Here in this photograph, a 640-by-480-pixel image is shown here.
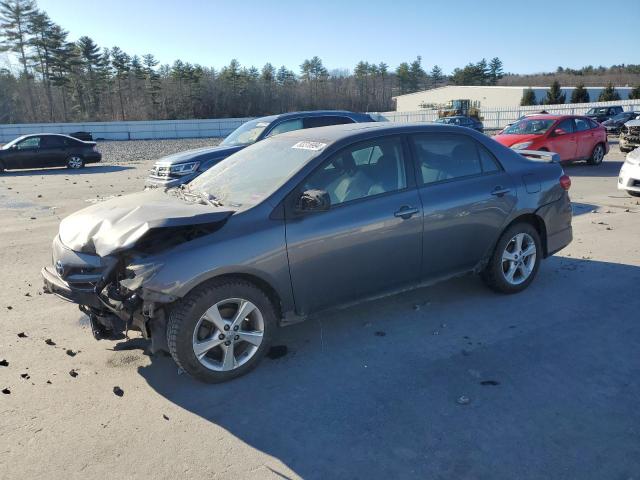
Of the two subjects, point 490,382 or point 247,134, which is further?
point 247,134

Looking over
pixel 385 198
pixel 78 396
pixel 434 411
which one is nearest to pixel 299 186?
pixel 385 198

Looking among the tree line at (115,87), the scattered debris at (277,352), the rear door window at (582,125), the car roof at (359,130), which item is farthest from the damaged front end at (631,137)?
the tree line at (115,87)

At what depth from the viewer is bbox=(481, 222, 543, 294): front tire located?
505cm

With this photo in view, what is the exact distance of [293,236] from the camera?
12.4 feet

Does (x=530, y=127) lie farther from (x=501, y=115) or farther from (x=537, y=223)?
(x=501, y=115)

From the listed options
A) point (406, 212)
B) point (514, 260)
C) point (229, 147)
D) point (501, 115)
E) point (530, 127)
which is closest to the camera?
point (406, 212)

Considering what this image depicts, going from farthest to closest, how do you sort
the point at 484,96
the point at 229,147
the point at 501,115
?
1. the point at 484,96
2. the point at 501,115
3. the point at 229,147

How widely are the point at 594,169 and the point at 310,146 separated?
14173 millimetres

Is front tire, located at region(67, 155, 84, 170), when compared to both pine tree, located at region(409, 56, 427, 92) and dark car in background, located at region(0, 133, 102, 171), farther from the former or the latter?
pine tree, located at region(409, 56, 427, 92)

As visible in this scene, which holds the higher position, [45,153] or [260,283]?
[45,153]

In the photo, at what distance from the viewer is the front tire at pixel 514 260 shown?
505 centimetres

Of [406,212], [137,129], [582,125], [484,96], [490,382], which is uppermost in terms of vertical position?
[484,96]

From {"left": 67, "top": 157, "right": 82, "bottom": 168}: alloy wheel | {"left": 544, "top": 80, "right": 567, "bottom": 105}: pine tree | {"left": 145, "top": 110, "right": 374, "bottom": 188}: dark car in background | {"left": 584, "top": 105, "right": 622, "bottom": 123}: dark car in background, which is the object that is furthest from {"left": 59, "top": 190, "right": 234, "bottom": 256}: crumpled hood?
{"left": 544, "top": 80, "right": 567, "bottom": 105}: pine tree

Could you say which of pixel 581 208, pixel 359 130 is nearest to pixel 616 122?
pixel 581 208
